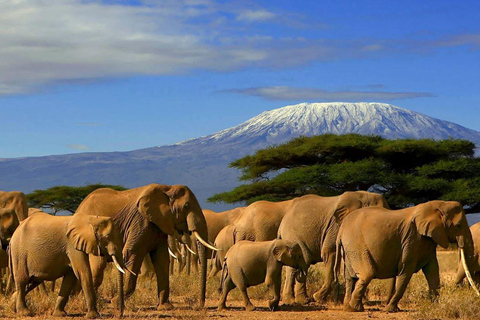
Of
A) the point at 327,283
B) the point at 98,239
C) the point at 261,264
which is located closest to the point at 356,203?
the point at 327,283

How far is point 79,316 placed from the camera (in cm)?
1384

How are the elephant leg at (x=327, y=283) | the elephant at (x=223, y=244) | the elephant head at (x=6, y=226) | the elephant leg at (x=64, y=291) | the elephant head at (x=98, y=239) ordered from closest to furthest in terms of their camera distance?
1. the elephant head at (x=98, y=239)
2. the elephant leg at (x=64, y=291)
3. the elephant head at (x=6, y=226)
4. the elephant leg at (x=327, y=283)
5. the elephant at (x=223, y=244)

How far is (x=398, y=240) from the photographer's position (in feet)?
48.5

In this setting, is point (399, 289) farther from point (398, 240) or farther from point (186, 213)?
point (186, 213)

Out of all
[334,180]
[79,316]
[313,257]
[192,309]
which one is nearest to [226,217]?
[313,257]

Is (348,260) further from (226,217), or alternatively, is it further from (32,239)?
(226,217)

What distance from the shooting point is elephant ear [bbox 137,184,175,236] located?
1505cm

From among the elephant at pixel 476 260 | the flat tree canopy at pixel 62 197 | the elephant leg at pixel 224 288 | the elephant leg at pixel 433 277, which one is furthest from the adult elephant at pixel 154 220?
the flat tree canopy at pixel 62 197

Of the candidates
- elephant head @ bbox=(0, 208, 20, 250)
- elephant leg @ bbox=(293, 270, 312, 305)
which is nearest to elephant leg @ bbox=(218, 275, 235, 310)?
elephant leg @ bbox=(293, 270, 312, 305)

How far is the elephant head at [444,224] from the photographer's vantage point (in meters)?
14.6

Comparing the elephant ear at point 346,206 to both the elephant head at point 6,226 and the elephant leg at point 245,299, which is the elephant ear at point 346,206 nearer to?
the elephant leg at point 245,299

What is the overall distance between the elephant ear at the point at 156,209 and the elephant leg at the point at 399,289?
3833mm

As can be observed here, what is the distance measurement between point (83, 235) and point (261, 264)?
339 centimetres

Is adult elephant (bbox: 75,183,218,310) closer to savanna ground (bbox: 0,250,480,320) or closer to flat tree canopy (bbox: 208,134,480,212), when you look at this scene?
savanna ground (bbox: 0,250,480,320)
